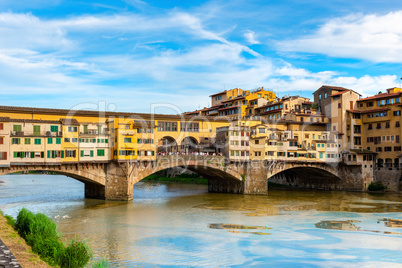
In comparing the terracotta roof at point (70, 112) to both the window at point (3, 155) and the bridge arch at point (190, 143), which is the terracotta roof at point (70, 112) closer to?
the window at point (3, 155)

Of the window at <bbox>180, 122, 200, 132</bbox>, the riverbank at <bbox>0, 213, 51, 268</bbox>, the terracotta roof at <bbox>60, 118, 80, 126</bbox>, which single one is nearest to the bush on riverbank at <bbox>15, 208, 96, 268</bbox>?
the riverbank at <bbox>0, 213, 51, 268</bbox>

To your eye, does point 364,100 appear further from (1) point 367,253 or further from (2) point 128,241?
(2) point 128,241

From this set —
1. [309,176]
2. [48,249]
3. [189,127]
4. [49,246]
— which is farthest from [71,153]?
[309,176]

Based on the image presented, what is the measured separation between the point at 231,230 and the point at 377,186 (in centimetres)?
3859

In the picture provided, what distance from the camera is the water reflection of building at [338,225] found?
3191 cm

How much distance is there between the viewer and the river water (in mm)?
22562

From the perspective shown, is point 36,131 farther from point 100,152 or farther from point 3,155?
point 100,152

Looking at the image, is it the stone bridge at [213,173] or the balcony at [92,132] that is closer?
the stone bridge at [213,173]

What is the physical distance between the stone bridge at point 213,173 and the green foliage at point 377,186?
1.31m

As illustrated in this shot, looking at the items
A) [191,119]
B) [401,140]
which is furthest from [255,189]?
[401,140]

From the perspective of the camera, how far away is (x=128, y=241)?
26.4 metres

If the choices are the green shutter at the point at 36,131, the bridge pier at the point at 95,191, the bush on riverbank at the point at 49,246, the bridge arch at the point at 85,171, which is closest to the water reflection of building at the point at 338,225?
the bush on riverbank at the point at 49,246

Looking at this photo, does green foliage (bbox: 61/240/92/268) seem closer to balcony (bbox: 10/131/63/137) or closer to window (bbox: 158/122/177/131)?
balcony (bbox: 10/131/63/137)

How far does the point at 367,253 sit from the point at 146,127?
104 feet
